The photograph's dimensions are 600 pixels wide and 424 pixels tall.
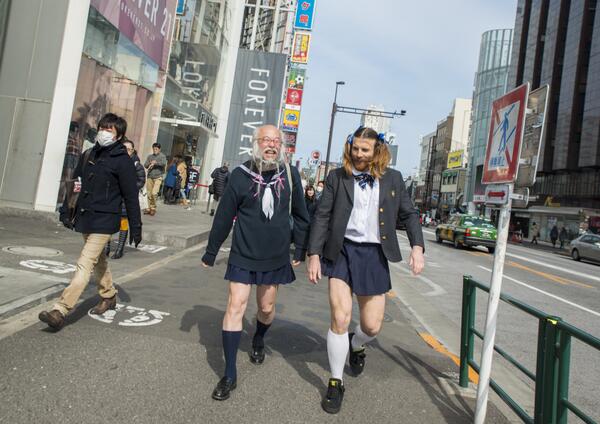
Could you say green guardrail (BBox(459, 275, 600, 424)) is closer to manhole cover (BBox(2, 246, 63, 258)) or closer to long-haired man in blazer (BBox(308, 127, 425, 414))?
long-haired man in blazer (BBox(308, 127, 425, 414))

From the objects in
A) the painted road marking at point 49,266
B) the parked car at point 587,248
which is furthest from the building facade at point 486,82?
the painted road marking at point 49,266

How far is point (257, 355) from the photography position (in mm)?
3877

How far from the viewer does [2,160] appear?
34.1 ft

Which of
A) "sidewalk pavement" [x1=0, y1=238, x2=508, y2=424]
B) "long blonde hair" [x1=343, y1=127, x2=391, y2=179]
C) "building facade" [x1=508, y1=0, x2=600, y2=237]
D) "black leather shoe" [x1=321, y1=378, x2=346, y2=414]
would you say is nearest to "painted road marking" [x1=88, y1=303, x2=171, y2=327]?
"sidewalk pavement" [x1=0, y1=238, x2=508, y2=424]

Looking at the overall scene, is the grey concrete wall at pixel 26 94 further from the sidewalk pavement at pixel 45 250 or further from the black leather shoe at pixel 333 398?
the black leather shoe at pixel 333 398

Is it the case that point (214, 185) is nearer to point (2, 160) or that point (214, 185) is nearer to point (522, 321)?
point (2, 160)

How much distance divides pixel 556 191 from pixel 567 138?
17.4 ft

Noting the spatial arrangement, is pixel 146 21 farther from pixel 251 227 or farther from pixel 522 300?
pixel 251 227

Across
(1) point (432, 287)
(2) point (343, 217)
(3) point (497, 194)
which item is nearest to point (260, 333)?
(2) point (343, 217)

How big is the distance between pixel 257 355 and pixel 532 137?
250cm

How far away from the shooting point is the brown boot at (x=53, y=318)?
3.85 metres

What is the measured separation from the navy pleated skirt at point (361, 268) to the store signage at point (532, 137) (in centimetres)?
104

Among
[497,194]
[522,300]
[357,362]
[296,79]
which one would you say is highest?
[296,79]

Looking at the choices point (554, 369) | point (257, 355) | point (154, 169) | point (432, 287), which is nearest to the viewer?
point (554, 369)
